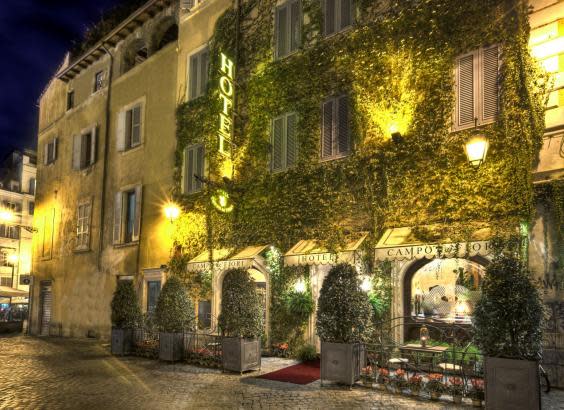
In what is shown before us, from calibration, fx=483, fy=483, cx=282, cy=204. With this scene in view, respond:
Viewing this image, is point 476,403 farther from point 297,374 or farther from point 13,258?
point 13,258

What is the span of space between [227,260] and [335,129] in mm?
4439

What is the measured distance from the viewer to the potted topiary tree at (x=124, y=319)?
13.4 m

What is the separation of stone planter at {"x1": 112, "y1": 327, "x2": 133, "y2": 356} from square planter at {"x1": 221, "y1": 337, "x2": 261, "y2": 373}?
4.13 metres

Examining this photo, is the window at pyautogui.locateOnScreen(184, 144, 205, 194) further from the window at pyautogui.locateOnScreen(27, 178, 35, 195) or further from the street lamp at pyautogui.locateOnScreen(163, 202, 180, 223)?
the window at pyautogui.locateOnScreen(27, 178, 35, 195)

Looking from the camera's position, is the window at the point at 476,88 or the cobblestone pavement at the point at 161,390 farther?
the window at the point at 476,88

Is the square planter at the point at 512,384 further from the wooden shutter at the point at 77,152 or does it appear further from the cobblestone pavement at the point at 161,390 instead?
the wooden shutter at the point at 77,152

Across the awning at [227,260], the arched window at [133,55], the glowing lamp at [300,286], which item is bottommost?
the glowing lamp at [300,286]

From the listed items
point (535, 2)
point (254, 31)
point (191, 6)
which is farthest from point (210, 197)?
point (535, 2)

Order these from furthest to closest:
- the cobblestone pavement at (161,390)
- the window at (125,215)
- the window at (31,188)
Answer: the window at (31,188) → the window at (125,215) → the cobblestone pavement at (161,390)

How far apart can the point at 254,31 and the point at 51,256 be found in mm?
14877

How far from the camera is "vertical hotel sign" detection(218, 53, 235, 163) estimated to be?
542 inches

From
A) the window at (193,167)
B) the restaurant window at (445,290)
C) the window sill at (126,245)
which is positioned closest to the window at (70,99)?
the window sill at (126,245)

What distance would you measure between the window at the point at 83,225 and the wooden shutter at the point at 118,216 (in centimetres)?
233

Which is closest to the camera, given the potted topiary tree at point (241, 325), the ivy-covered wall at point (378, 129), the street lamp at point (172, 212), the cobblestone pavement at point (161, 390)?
the cobblestone pavement at point (161, 390)
